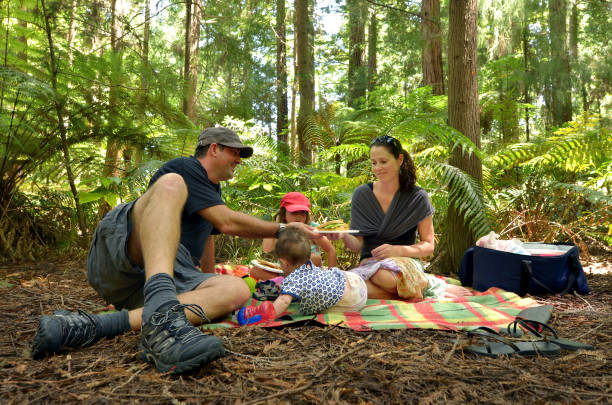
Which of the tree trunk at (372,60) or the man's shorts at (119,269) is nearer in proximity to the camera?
the man's shorts at (119,269)

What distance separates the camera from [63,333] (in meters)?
1.70

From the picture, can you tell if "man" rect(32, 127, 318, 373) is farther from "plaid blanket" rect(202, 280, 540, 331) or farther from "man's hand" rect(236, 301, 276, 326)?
"plaid blanket" rect(202, 280, 540, 331)

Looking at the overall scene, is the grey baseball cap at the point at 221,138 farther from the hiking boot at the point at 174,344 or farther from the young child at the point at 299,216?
the hiking boot at the point at 174,344

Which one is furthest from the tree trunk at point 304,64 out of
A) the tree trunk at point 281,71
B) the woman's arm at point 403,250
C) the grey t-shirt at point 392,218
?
the woman's arm at point 403,250

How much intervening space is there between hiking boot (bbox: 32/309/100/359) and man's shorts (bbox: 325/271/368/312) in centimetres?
129

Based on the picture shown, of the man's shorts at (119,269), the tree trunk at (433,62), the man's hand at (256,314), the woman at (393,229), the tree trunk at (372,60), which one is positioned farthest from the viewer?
the tree trunk at (372,60)

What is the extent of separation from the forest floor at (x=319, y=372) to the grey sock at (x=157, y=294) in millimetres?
194

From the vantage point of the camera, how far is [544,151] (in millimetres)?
5488

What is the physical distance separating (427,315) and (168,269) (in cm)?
153

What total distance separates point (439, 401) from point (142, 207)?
159 cm

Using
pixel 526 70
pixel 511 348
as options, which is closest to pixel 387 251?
pixel 511 348

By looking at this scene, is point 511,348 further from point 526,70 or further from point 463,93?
point 526,70

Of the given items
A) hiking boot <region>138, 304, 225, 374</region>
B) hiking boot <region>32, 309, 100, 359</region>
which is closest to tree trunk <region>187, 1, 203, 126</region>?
hiking boot <region>32, 309, 100, 359</region>

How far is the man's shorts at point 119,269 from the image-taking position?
6.88 ft
